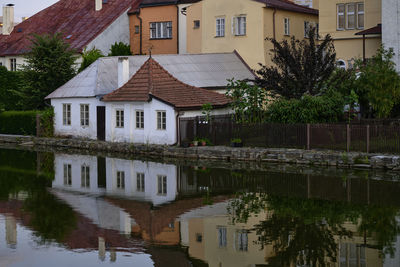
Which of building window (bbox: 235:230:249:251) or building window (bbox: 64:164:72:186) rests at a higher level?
building window (bbox: 64:164:72:186)

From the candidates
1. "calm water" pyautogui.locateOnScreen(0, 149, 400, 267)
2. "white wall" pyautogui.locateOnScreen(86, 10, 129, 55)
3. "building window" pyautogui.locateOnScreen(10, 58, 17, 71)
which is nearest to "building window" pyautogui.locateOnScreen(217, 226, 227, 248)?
"calm water" pyautogui.locateOnScreen(0, 149, 400, 267)

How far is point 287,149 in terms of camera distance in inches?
1243

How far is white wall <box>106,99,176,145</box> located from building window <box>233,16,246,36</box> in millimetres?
10928

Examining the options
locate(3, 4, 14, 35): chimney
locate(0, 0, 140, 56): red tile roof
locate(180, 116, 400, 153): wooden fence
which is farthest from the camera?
locate(3, 4, 14, 35): chimney

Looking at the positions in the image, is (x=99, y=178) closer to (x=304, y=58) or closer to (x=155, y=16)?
(x=304, y=58)

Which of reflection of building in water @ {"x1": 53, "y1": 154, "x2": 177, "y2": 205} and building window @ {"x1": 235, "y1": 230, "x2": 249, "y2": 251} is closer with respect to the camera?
building window @ {"x1": 235, "y1": 230, "x2": 249, "y2": 251}

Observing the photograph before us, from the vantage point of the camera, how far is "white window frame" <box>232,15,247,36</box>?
46094 millimetres

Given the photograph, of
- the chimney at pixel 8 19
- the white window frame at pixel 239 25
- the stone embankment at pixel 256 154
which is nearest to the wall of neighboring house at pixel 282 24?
the white window frame at pixel 239 25

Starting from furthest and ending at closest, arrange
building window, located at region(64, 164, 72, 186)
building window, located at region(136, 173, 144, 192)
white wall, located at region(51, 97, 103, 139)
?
white wall, located at region(51, 97, 103, 139)
building window, located at region(64, 164, 72, 186)
building window, located at region(136, 173, 144, 192)

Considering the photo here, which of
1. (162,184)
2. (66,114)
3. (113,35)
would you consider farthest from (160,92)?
(113,35)

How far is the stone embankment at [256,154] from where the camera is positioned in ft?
93.8

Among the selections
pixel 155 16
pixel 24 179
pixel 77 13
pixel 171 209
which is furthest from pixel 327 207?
pixel 77 13

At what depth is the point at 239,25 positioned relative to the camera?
46.3m

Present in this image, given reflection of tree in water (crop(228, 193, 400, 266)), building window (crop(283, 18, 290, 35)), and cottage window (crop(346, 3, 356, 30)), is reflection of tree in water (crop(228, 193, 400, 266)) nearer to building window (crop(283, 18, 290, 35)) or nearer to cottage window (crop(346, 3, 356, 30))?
cottage window (crop(346, 3, 356, 30))
